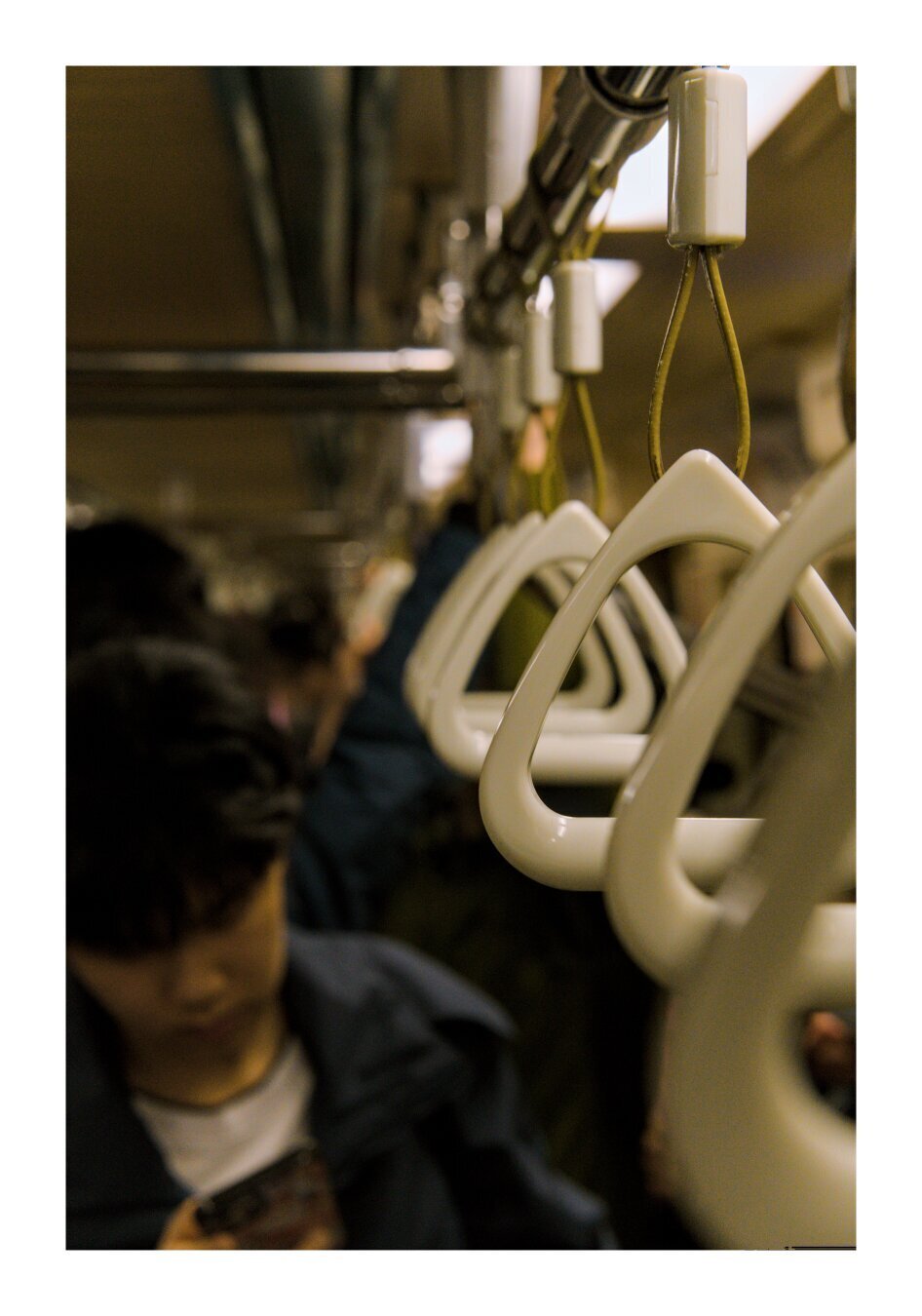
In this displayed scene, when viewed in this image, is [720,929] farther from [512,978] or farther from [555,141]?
[512,978]

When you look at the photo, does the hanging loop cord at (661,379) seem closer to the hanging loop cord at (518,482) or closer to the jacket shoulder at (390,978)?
the hanging loop cord at (518,482)

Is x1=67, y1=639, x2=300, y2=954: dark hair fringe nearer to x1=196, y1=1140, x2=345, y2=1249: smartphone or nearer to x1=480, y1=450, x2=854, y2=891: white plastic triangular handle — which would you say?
x1=196, y1=1140, x2=345, y2=1249: smartphone

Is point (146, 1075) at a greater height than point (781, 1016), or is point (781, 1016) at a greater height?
point (781, 1016)

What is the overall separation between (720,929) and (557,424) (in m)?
0.29

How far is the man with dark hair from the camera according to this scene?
0.80 metres

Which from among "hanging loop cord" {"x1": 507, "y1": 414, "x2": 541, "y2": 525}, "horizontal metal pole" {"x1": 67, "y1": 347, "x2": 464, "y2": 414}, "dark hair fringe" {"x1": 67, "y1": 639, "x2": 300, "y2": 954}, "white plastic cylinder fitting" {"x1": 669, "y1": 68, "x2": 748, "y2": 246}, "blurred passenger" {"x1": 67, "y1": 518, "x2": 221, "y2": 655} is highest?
"horizontal metal pole" {"x1": 67, "y1": 347, "x2": 464, "y2": 414}

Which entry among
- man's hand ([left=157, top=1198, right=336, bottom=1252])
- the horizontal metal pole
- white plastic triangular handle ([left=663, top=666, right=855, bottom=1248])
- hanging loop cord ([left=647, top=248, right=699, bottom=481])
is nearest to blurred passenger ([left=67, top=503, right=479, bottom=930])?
the horizontal metal pole

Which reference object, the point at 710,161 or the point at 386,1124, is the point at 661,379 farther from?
the point at 386,1124

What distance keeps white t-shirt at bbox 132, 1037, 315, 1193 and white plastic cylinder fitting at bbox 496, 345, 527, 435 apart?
0.70 m

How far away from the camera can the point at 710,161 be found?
0.87 feet

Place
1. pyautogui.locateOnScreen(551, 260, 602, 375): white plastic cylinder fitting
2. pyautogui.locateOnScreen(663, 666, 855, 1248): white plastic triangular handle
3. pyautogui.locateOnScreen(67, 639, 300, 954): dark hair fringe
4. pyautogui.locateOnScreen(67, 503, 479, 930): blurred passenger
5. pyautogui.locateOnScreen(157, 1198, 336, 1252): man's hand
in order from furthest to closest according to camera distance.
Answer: pyautogui.locateOnScreen(67, 503, 479, 930): blurred passenger < pyautogui.locateOnScreen(157, 1198, 336, 1252): man's hand < pyautogui.locateOnScreen(67, 639, 300, 954): dark hair fringe < pyautogui.locateOnScreen(551, 260, 602, 375): white plastic cylinder fitting < pyautogui.locateOnScreen(663, 666, 855, 1248): white plastic triangular handle
